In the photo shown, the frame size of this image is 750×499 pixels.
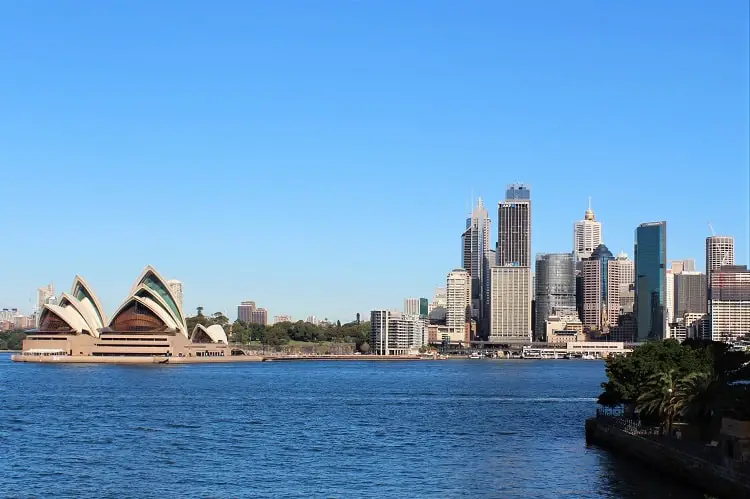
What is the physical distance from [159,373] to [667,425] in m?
77.8

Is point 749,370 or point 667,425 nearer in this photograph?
point 667,425

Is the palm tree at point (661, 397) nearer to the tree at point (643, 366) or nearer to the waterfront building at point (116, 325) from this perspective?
the tree at point (643, 366)

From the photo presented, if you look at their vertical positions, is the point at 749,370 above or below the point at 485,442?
above

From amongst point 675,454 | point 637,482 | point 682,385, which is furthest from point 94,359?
point 675,454

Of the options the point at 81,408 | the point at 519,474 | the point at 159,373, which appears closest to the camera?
the point at 519,474

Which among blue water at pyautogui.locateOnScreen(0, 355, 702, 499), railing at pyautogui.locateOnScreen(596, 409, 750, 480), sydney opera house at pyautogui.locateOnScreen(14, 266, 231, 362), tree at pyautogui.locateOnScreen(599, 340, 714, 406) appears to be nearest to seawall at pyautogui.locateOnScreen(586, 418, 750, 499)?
railing at pyautogui.locateOnScreen(596, 409, 750, 480)

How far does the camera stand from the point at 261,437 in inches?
1845

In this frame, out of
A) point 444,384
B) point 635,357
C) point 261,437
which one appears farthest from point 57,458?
point 444,384

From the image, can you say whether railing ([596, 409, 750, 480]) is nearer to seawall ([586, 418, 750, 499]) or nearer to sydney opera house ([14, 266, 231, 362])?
seawall ([586, 418, 750, 499])

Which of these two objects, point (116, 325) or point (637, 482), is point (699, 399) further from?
point (116, 325)

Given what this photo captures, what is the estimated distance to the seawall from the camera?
3019 centimetres

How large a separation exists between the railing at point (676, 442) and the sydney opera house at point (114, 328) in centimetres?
9475

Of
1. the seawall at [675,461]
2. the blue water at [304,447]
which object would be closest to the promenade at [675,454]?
the seawall at [675,461]

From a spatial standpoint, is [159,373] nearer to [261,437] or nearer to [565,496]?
[261,437]
